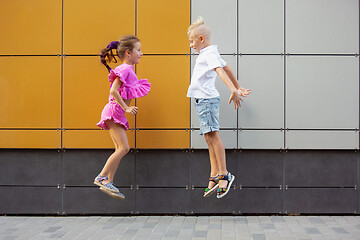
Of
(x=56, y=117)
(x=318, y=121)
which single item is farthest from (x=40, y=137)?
(x=318, y=121)

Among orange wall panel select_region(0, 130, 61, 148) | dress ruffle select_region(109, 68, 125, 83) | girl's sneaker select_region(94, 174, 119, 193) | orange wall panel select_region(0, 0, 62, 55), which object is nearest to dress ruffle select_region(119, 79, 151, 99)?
dress ruffle select_region(109, 68, 125, 83)

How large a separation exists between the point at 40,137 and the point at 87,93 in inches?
37.8

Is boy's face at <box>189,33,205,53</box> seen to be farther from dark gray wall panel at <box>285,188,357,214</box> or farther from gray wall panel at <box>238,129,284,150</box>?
dark gray wall panel at <box>285,188,357,214</box>

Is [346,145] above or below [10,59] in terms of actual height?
below

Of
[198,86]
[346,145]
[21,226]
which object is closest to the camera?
[198,86]

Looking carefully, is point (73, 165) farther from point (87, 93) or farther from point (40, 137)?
point (87, 93)

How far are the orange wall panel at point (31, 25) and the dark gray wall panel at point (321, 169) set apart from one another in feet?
12.9

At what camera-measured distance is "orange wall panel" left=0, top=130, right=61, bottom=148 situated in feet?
22.9

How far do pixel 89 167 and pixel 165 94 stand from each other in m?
1.57

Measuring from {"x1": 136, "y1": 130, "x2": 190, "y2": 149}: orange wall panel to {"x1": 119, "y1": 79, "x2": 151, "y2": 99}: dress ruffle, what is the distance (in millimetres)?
804

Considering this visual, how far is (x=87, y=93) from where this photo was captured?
6984 millimetres

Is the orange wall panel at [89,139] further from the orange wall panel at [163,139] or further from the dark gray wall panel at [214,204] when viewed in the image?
the dark gray wall panel at [214,204]

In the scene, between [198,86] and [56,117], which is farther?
[56,117]

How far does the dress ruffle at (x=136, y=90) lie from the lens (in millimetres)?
6211
